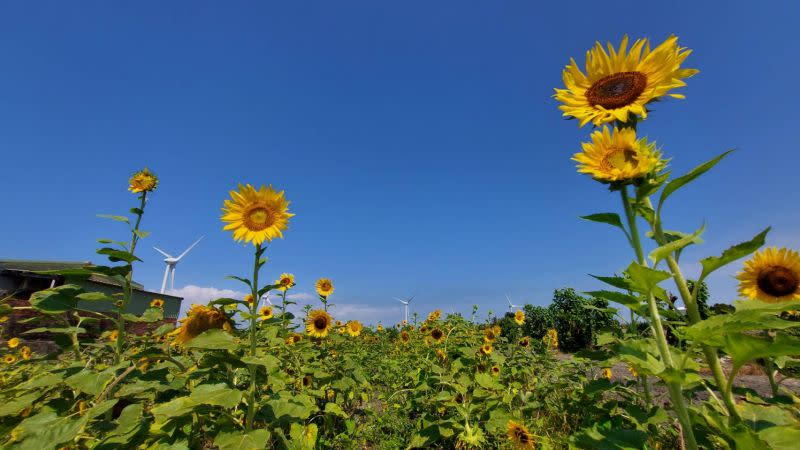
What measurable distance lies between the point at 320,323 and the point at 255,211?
353cm

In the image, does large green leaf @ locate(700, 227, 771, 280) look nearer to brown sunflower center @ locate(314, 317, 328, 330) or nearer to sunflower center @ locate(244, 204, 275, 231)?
sunflower center @ locate(244, 204, 275, 231)

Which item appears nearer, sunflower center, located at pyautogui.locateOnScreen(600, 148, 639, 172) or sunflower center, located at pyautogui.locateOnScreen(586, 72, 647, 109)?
sunflower center, located at pyautogui.locateOnScreen(600, 148, 639, 172)

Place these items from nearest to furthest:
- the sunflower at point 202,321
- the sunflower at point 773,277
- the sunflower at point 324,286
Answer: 1. the sunflower at point 202,321
2. the sunflower at point 773,277
3. the sunflower at point 324,286

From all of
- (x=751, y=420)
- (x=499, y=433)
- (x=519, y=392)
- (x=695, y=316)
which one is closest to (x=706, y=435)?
(x=751, y=420)

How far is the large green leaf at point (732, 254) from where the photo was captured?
1379 mm

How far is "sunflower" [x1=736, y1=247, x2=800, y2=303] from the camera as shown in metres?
2.67

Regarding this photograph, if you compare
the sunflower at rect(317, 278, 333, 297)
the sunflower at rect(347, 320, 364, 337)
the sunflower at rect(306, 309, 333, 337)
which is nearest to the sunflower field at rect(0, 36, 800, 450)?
the sunflower at rect(306, 309, 333, 337)

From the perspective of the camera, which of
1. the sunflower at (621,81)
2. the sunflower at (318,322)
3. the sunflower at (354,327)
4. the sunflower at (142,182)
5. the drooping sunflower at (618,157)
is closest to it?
the drooping sunflower at (618,157)

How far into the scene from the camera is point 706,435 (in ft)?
6.77

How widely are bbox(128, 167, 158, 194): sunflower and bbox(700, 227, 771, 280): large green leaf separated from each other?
13.0ft

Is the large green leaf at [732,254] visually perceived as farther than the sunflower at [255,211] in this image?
No

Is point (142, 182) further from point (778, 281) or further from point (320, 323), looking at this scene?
point (778, 281)

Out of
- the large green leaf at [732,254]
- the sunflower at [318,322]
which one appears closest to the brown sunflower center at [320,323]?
the sunflower at [318,322]

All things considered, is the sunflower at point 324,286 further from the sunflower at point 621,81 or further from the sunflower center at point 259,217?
the sunflower at point 621,81
